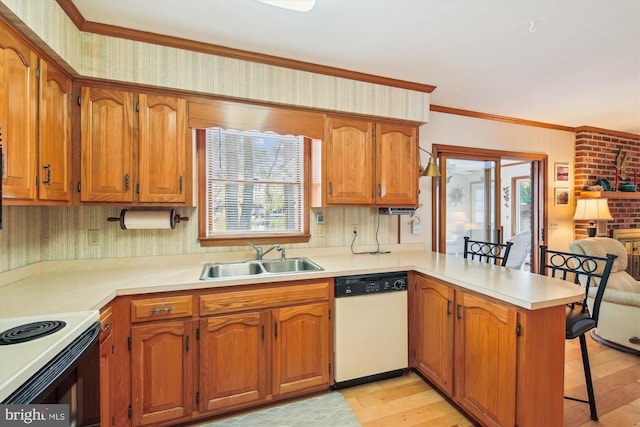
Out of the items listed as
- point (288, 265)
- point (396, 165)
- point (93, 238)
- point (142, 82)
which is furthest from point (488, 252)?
point (93, 238)

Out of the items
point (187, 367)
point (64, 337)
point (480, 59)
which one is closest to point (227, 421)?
point (187, 367)

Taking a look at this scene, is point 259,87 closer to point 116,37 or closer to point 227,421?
point 116,37

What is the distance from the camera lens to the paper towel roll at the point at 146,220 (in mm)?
2158

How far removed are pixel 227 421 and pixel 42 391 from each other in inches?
51.4

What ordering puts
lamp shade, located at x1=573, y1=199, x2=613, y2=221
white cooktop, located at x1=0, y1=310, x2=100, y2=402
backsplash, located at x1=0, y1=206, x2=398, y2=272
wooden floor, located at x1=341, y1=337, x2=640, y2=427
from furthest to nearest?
lamp shade, located at x1=573, y1=199, x2=613, y2=221 → wooden floor, located at x1=341, y1=337, x2=640, y2=427 → backsplash, located at x1=0, y1=206, x2=398, y2=272 → white cooktop, located at x1=0, y1=310, x2=100, y2=402

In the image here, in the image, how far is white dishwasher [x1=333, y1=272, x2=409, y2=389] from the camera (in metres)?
2.21

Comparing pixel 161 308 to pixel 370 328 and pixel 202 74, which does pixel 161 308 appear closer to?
pixel 370 328

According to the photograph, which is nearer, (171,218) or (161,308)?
(161,308)

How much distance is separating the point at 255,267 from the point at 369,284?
93 cm

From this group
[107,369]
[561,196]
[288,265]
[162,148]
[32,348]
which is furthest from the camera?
[561,196]

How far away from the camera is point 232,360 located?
1947mm

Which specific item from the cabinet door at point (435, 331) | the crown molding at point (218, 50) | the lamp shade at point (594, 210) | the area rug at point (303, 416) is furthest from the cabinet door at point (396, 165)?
the lamp shade at point (594, 210)

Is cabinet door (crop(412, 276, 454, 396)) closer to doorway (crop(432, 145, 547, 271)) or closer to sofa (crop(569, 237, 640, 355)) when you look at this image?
doorway (crop(432, 145, 547, 271))

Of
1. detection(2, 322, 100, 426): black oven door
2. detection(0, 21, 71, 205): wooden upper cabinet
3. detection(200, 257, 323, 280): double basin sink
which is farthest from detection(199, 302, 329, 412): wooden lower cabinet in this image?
detection(0, 21, 71, 205): wooden upper cabinet
